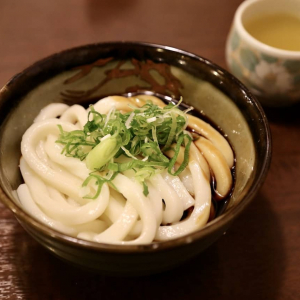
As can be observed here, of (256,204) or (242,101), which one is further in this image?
(256,204)

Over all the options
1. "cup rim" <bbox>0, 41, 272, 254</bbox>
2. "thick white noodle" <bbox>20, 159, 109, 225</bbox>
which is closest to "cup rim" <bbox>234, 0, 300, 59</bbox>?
"cup rim" <bbox>0, 41, 272, 254</bbox>

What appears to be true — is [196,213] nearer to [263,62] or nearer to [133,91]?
[133,91]

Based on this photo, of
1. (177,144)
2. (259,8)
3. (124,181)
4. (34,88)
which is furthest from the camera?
(259,8)

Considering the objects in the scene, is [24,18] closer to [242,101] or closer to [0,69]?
[0,69]

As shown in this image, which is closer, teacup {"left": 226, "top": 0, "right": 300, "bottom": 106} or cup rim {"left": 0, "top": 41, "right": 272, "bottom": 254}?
cup rim {"left": 0, "top": 41, "right": 272, "bottom": 254}

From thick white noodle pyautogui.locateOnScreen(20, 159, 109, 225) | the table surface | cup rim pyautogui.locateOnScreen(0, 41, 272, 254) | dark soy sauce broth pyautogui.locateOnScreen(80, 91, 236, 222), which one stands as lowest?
the table surface

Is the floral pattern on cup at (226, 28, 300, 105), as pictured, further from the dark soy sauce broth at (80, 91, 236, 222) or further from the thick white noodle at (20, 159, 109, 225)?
the thick white noodle at (20, 159, 109, 225)

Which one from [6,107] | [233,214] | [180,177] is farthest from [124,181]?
[6,107]
